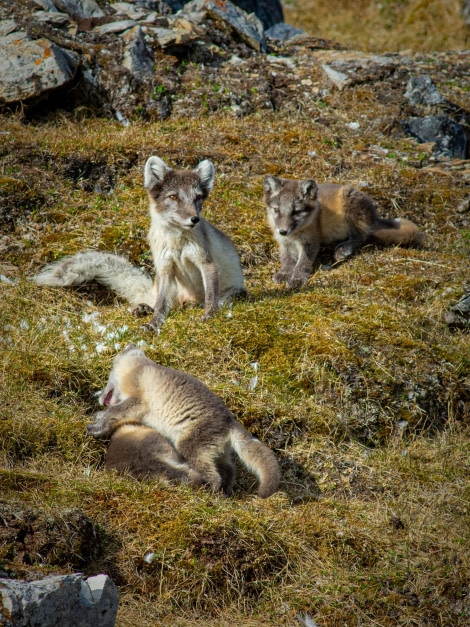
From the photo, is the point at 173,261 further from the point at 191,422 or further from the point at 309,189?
the point at 191,422

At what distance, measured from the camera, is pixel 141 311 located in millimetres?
7305

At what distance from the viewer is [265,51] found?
12938 millimetres

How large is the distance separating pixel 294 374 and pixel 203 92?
675cm

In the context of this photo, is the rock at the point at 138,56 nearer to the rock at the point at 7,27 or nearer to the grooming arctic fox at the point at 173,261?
the rock at the point at 7,27

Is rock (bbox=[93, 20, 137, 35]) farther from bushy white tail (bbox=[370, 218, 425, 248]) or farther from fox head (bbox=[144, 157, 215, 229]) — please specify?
bushy white tail (bbox=[370, 218, 425, 248])

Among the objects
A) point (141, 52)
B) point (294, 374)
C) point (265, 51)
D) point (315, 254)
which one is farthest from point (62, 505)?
point (265, 51)

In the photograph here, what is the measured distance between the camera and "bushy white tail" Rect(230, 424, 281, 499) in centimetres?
478

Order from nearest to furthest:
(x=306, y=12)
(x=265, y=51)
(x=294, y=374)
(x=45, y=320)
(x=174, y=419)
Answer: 1. (x=174, y=419)
2. (x=294, y=374)
3. (x=45, y=320)
4. (x=265, y=51)
5. (x=306, y=12)

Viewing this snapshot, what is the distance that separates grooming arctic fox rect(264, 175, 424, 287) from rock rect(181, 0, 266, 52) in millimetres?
5155

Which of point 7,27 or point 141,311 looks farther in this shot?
point 7,27

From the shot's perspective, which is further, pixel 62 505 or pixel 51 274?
pixel 51 274

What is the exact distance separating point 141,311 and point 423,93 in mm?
7385

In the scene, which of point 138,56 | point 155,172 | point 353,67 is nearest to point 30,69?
point 138,56

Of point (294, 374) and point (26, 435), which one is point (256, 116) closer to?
point (294, 374)
